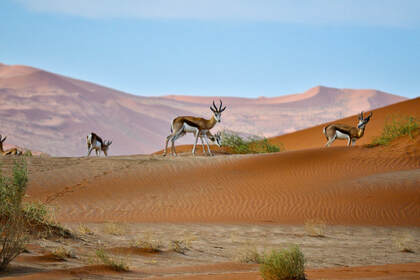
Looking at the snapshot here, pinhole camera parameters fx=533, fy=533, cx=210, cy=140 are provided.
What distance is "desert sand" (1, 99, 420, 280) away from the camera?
7.98 meters

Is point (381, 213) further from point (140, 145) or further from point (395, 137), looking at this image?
point (140, 145)

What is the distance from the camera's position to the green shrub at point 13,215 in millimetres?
6715

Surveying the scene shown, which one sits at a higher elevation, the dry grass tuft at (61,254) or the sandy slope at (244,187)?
the sandy slope at (244,187)

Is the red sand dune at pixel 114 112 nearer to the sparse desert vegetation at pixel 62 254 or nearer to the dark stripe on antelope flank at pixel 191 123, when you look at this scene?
the dark stripe on antelope flank at pixel 191 123

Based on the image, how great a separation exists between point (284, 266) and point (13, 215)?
359 centimetres

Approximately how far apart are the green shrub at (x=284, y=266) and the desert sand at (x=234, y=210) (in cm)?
48

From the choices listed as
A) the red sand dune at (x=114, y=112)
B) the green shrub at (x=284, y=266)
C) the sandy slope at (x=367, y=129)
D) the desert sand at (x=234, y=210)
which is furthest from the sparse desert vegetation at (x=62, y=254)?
the red sand dune at (x=114, y=112)

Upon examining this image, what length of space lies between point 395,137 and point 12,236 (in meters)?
21.2

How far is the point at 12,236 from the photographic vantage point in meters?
6.72

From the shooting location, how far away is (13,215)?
23.1ft

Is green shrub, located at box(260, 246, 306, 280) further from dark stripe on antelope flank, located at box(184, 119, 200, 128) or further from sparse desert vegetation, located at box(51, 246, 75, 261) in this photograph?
dark stripe on antelope flank, located at box(184, 119, 200, 128)

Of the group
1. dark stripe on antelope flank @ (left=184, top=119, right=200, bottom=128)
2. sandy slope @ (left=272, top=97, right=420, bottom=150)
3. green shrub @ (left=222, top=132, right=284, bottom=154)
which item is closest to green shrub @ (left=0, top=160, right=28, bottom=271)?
dark stripe on antelope flank @ (left=184, top=119, right=200, bottom=128)

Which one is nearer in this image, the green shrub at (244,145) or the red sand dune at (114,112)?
the green shrub at (244,145)

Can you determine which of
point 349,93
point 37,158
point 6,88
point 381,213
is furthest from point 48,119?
point 349,93
